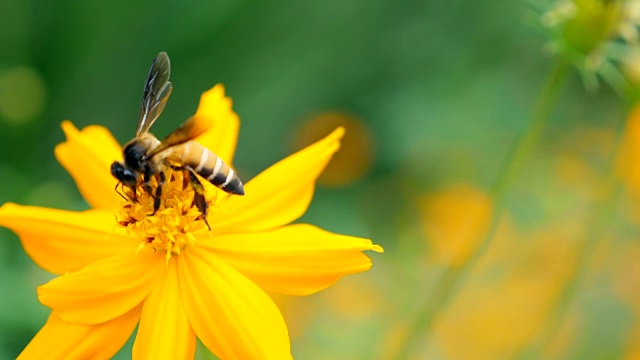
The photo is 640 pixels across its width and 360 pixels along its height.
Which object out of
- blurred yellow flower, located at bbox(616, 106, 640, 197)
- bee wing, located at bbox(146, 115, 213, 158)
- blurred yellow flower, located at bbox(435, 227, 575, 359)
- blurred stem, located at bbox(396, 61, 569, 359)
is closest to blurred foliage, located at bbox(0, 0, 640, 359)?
blurred yellow flower, located at bbox(435, 227, 575, 359)

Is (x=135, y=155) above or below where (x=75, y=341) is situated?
above

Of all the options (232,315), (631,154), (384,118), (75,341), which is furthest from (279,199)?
(384,118)

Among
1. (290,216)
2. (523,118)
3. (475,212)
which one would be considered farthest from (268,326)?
(523,118)

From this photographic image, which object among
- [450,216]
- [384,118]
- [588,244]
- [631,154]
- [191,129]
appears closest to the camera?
[191,129]

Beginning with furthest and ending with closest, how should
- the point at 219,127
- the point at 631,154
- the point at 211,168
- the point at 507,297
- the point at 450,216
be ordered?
1. the point at 450,216
2. the point at 507,297
3. the point at 631,154
4. the point at 219,127
5. the point at 211,168

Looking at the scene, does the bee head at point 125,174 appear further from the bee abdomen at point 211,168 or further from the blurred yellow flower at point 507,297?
the blurred yellow flower at point 507,297

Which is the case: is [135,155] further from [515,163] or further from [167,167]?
[515,163]

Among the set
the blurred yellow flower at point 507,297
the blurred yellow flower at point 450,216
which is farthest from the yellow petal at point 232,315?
the blurred yellow flower at point 450,216
